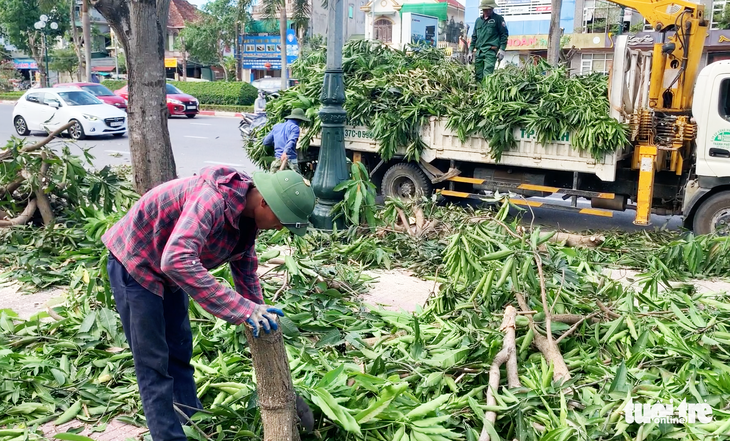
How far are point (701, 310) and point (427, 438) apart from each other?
2.59 m

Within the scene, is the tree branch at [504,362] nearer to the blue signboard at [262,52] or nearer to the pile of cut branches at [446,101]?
the pile of cut branches at [446,101]

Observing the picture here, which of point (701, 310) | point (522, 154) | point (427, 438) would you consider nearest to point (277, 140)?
point (522, 154)

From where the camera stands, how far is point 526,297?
190 inches

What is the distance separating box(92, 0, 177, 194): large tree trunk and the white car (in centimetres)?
1253

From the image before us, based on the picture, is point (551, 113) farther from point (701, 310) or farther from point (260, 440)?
point (260, 440)

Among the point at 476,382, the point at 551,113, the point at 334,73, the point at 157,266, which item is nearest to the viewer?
the point at 157,266

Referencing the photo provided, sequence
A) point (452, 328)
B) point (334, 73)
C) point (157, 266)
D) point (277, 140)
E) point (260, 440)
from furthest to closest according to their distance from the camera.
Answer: point (277, 140) → point (334, 73) → point (452, 328) → point (260, 440) → point (157, 266)

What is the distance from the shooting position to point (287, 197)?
311 cm

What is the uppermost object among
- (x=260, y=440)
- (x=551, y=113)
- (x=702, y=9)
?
(x=702, y=9)

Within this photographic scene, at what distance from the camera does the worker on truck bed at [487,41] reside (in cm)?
1084

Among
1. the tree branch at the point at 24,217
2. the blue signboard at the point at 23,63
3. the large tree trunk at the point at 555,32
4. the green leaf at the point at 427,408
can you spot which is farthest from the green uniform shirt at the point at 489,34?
the blue signboard at the point at 23,63

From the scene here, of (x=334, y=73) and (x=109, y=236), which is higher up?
(x=334, y=73)

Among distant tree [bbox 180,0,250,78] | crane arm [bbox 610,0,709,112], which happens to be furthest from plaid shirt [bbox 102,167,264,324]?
distant tree [bbox 180,0,250,78]

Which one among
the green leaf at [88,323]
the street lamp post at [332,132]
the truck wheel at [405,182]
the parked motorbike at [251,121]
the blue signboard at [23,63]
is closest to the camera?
the green leaf at [88,323]
